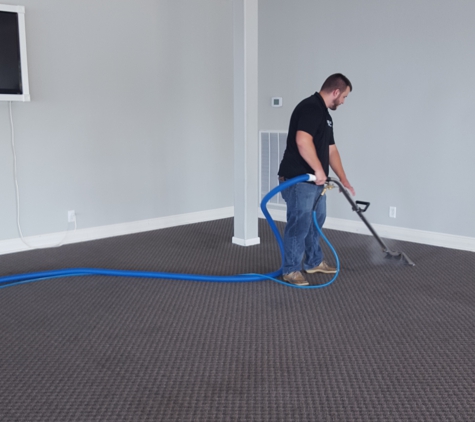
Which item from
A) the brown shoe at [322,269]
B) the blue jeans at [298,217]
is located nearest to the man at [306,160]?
the blue jeans at [298,217]

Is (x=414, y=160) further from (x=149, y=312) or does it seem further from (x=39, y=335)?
(x=39, y=335)

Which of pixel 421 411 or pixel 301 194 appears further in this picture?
pixel 301 194

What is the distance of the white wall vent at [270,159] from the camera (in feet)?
19.5

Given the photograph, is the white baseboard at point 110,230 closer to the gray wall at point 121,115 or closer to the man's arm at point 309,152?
the gray wall at point 121,115

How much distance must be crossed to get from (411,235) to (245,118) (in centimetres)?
183

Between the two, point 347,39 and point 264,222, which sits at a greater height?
point 347,39

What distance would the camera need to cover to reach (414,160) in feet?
16.3

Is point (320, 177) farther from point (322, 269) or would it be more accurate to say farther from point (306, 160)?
point (322, 269)

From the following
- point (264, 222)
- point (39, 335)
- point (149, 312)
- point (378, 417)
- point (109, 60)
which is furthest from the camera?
point (264, 222)

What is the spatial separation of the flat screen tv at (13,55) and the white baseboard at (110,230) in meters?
1.21

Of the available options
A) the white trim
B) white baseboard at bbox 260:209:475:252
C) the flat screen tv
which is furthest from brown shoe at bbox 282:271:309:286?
the flat screen tv

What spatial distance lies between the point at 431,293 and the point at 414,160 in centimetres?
174

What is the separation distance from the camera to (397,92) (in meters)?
5.01

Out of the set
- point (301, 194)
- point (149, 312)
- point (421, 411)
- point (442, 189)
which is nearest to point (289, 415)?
point (421, 411)
